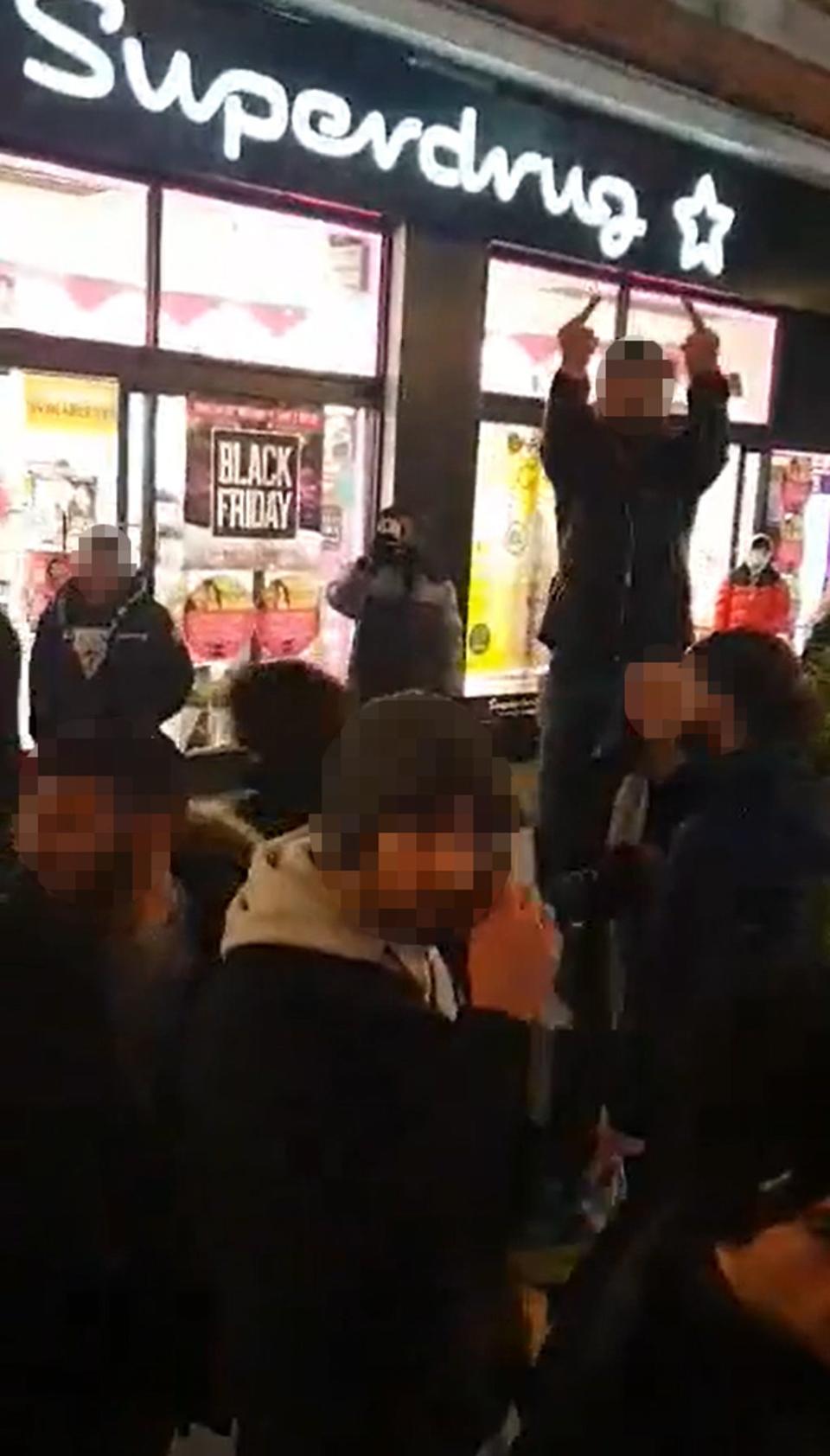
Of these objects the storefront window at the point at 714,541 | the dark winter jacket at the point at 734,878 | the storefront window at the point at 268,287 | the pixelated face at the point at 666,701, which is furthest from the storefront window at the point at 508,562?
the dark winter jacket at the point at 734,878

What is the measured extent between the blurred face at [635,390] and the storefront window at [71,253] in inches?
109

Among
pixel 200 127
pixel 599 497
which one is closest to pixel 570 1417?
pixel 599 497

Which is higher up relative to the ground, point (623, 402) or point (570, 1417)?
point (623, 402)

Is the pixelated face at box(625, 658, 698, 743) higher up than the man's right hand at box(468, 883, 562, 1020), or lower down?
higher up

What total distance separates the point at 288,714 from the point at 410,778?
1.24m

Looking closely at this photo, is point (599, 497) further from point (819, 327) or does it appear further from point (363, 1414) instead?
point (819, 327)

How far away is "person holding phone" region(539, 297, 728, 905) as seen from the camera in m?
5.21

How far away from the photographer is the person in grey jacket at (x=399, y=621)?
254 inches

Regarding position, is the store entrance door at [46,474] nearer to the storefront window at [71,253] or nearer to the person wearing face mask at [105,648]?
the storefront window at [71,253]

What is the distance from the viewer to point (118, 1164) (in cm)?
227

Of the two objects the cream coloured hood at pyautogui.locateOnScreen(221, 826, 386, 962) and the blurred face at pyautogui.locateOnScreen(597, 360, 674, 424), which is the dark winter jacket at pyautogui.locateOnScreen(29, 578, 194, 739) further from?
the cream coloured hood at pyautogui.locateOnScreen(221, 826, 386, 962)

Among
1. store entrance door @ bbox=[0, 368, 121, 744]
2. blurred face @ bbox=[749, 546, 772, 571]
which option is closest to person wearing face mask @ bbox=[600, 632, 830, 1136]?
store entrance door @ bbox=[0, 368, 121, 744]

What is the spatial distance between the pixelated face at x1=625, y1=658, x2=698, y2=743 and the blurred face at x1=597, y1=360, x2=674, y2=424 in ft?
5.11

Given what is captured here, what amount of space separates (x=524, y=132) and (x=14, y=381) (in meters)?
3.10
